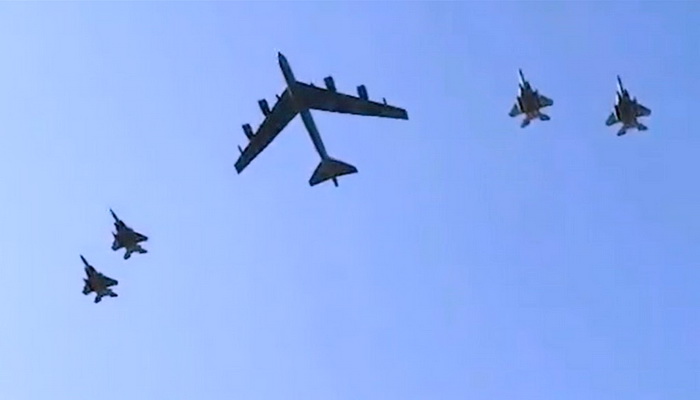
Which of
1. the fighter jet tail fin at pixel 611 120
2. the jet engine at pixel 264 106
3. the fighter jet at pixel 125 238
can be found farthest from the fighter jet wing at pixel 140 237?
the fighter jet tail fin at pixel 611 120

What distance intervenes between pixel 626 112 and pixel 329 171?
18513 mm

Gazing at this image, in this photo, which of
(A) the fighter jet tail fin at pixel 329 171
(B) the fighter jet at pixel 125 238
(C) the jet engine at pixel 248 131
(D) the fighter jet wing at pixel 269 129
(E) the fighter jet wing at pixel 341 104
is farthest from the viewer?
(B) the fighter jet at pixel 125 238

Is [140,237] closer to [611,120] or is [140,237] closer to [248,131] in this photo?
[248,131]

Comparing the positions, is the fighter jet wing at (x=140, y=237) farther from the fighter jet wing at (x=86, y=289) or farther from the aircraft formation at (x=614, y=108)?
the aircraft formation at (x=614, y=108)

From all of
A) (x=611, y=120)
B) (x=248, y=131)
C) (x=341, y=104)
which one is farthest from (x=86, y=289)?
(x=611, y=120)

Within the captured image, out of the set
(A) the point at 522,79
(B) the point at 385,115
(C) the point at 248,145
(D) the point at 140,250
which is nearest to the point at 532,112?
(A) the point at 522,79

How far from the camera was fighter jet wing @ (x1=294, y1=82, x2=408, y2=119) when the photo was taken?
239 ft

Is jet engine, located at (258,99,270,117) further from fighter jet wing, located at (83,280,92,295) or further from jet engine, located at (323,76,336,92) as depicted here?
fighter jet wing, located at (83,280,92,295)

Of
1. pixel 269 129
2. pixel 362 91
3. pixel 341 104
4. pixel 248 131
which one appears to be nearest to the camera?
pixel 362 91

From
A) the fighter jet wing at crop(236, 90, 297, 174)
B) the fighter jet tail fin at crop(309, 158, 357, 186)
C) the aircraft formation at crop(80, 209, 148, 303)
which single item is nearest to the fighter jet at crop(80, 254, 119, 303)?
the aircraft formation at crop(80, 209, 148, 303)

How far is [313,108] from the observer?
74.8 metres

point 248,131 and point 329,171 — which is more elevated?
point 248,131

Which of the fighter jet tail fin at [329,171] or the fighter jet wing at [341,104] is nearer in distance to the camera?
the fighter jet wing at [341,104]

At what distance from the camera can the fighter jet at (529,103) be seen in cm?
7869
